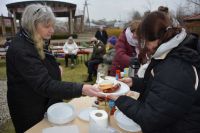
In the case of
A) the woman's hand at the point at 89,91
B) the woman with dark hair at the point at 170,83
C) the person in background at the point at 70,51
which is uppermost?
the woman with dark hair at the point at 170,83

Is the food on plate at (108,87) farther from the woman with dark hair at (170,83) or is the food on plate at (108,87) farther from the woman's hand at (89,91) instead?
the woman with dark hair at (170,83)

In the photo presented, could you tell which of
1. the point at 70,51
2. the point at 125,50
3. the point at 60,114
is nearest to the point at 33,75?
the point at 60,114

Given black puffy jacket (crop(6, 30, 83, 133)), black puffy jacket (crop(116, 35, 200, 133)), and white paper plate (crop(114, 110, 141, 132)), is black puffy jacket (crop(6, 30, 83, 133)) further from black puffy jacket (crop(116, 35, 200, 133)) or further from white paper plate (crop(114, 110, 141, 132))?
black puffy jacket (crop(116, 35, 200, 133))

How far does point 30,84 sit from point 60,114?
340 millimetres

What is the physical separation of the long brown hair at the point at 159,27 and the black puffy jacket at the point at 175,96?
0.28 ft

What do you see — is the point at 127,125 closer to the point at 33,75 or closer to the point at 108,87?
the point at 108,87

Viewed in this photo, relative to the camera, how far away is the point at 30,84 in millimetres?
1665

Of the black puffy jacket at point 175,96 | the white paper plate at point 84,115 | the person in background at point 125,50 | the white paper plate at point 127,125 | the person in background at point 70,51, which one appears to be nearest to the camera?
the black puffy jacket at point 175,96

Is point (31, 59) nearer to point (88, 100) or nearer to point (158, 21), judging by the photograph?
point (88, 100)

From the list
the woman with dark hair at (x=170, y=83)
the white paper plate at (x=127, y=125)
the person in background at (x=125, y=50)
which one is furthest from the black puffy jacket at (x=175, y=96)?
the person in background at (x=125, y=50)

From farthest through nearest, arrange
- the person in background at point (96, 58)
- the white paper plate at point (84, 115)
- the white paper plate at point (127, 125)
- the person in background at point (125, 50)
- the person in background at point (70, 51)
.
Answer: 1. the person in background at point (70, 51)
2. the person in background at point (96, 58)
3. the person in background at point (125, 50)
4. the white paper plate at point (84, 115)
5. the white paper plate at point (127, 125)

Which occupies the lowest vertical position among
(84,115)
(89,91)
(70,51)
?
(70,51)

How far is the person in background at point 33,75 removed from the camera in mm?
1626

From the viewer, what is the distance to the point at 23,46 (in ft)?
5.43
